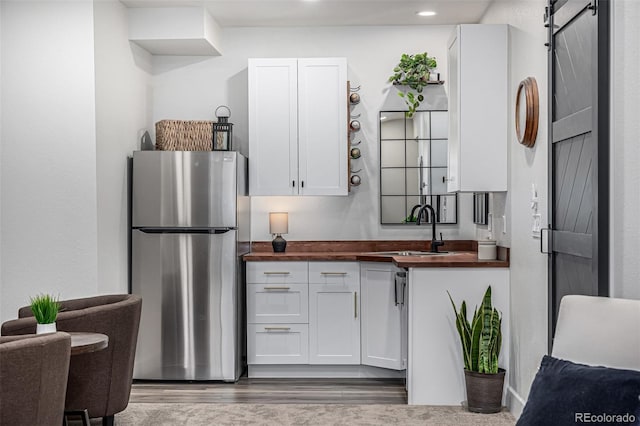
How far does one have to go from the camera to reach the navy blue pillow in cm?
209

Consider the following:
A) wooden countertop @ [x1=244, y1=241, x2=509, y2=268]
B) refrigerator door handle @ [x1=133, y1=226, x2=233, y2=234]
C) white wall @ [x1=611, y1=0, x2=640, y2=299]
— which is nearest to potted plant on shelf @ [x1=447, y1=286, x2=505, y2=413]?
wooden countertop @ [x1=244, y1=241, x2=509, y2=268]

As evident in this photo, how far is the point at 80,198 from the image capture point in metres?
4.56

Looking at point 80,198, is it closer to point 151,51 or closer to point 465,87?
point 151,51

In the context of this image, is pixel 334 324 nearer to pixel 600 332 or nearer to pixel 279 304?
pixel 279 304

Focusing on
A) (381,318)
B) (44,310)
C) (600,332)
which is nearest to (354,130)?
(381,318)

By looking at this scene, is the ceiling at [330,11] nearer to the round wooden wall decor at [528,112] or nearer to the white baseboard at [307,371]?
the round wooden wall decor at [528,112]

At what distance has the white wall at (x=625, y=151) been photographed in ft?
8.80

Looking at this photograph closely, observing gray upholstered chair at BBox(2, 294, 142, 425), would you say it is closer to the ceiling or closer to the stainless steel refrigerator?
the stainless steel refrigerator

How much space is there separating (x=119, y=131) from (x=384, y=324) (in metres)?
2.24

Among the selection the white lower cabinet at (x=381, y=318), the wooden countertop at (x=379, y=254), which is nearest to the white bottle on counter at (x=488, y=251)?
the wooden countertop at (x=379, y=254)

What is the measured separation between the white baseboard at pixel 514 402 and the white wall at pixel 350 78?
163cm

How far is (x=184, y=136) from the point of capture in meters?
5.25

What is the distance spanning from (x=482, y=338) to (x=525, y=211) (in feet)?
2.52

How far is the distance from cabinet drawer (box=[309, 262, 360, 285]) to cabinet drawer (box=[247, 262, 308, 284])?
0.19 ft
